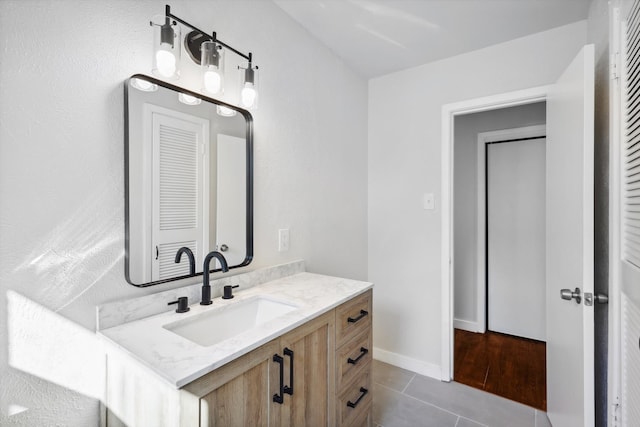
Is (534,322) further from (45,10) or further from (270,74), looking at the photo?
(45,10)

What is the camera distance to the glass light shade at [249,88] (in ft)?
4.70

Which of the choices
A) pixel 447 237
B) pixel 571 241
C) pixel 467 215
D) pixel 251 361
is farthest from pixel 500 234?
pixel 251 361

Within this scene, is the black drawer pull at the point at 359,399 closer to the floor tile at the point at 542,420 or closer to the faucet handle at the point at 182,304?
the faucet handle at the point at 182,304

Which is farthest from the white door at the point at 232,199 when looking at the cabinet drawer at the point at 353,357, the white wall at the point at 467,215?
the white wall at the point at 467,215

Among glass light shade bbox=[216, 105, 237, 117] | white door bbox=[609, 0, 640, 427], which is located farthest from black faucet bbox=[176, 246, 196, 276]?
white door bbox=[609, 0, 640, 427]

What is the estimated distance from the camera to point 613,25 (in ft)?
3.83

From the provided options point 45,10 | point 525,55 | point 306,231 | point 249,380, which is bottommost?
point 249,380

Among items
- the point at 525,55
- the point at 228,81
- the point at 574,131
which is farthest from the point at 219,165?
the point at 525,55

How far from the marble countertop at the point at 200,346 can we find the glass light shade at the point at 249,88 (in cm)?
89

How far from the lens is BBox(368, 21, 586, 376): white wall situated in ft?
7.16

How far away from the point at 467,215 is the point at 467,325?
1.13 m

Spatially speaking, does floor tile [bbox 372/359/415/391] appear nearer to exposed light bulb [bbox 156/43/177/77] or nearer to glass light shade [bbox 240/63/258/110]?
glass light shade [bbox 240/63/258/110]

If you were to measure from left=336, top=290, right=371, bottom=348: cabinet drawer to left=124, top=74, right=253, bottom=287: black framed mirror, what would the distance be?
21.4 inches

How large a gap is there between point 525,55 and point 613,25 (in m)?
0.93
